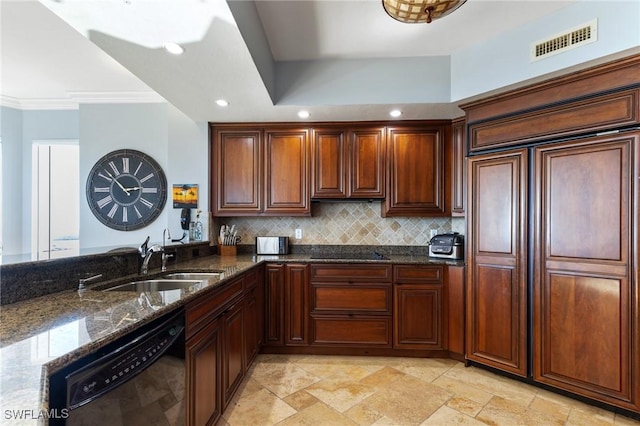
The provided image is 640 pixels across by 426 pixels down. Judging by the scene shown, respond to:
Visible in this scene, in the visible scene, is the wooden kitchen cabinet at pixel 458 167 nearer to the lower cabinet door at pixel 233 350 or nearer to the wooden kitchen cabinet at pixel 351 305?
the wooden kitchen cabinet at pixel 351 305

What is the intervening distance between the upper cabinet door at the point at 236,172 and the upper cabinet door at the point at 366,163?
1.02 m

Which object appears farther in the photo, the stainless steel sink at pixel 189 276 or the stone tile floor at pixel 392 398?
the stainless steel sink at pixel 189 276

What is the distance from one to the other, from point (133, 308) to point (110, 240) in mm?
2920

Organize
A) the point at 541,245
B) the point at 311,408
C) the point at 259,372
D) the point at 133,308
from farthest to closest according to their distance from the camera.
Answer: the point at 259,372
the point at 541,245
the point at 311,408
the point at 133,308

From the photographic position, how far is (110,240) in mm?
3549

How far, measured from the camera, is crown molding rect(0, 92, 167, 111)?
3.54 m

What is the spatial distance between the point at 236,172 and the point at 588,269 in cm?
316

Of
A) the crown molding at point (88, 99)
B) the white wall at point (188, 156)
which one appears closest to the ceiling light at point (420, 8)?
the white wall at point (188, 156)

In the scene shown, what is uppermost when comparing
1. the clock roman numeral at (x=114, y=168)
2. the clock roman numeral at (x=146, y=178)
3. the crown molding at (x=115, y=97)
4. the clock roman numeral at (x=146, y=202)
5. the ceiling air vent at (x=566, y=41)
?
the crown molding at (x=115, y=97)

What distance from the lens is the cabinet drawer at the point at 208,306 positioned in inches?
57.8

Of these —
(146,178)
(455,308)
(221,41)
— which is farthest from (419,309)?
(146,178)

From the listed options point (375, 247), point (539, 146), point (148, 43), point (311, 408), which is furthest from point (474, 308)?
point (148, 43)

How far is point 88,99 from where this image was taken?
11.7ft

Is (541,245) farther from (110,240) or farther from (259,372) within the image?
(110,240)
